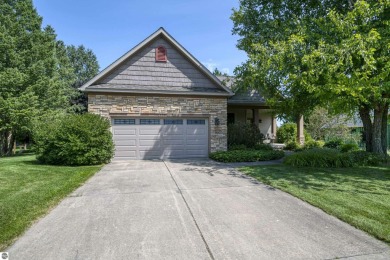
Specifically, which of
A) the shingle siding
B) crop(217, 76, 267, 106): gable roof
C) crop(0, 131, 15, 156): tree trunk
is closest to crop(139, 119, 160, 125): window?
the shingle siding

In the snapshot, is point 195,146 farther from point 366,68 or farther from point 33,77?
point 33,77

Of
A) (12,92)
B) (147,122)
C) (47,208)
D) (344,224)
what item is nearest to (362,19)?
(344,224)

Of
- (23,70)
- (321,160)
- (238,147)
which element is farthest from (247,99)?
(23,70)

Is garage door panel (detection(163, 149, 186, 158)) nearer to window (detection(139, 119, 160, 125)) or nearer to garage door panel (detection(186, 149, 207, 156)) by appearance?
garage door panel (detection(186, 149, 207, 156))

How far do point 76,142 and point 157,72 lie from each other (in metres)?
5.42

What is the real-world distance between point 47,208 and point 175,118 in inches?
341

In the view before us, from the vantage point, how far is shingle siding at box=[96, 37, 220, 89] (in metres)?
12.9

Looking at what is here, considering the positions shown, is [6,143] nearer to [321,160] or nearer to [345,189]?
[321,160]

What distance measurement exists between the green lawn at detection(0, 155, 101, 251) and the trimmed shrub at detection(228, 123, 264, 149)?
8106 mm

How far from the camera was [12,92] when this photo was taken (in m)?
19.1

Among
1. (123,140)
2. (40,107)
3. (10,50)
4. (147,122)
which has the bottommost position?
(123,140)

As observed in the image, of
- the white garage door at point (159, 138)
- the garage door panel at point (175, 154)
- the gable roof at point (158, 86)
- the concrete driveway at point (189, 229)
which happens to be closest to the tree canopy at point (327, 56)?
the gable roof at point (158, 86)

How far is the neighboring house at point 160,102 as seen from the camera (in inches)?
492

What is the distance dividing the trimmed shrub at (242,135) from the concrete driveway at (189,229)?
8138 millimetres
